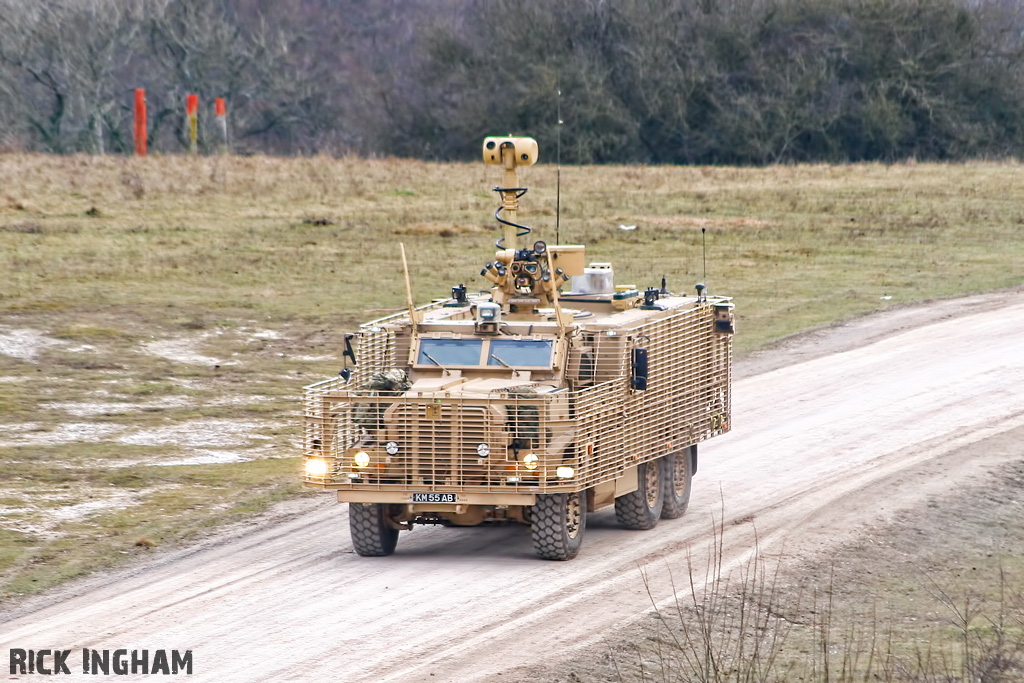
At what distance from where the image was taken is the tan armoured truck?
15.7 meters

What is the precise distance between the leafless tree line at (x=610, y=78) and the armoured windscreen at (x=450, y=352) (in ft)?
163

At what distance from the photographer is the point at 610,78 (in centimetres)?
7438

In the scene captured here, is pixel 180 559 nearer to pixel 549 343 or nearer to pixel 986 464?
pixel 549 343

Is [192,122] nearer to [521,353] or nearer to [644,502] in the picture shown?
[644,502]

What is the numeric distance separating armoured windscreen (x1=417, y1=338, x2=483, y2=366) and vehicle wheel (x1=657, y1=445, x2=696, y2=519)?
2419 mm

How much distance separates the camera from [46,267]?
35.4 m

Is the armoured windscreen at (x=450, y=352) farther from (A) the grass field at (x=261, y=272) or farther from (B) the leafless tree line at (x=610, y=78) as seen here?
(B) the leafless tree line at (x=610, y=78)

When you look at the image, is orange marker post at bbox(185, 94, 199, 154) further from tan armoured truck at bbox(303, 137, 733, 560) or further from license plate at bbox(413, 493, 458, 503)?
license plate at bbox(413, 493, 458, 503)

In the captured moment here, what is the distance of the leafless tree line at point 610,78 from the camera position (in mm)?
69688

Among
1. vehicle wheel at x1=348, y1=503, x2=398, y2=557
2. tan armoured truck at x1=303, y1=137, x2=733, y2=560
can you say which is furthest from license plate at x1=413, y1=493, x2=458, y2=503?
vehicle wheel at x1=348, y1=503, x2=398, y2=557

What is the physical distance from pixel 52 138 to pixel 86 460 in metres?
51.7

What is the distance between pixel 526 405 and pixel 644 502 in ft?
8.03

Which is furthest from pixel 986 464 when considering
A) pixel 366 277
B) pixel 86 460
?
pixel 366 277

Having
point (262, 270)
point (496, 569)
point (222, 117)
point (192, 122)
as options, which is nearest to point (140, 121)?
point (192, 122)
